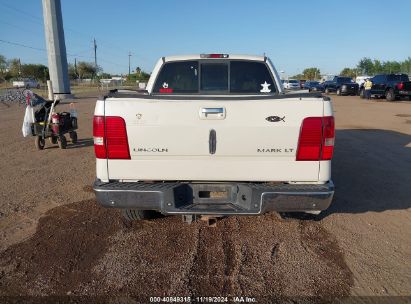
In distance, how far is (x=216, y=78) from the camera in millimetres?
4543

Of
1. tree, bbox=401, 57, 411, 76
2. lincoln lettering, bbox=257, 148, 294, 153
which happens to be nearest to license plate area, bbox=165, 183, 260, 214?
lincoln lettering, bbox=257, 148, 294, 153

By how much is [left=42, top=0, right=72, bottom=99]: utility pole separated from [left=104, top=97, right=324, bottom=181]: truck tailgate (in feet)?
84.7

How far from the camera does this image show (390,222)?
4.34 meters

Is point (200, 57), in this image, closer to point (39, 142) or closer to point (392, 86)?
point (39, 142)

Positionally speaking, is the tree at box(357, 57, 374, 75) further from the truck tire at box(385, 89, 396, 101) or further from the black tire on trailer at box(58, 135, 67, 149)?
the black tire on trailer at box(58, 135, 67, 149)

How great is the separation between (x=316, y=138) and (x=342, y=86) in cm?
3414

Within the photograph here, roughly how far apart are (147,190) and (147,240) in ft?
3.03

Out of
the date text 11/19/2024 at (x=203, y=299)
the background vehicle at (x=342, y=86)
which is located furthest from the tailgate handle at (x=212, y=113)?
the background vehicle at (x=342, y=86)

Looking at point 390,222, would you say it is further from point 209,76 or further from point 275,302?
point 209,76

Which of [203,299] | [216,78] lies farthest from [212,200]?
[216,78]

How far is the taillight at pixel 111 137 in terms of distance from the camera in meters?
3.10

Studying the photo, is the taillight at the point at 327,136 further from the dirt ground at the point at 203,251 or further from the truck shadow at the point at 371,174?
the truck shadow at the point at 371,174

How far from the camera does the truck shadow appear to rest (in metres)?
4.90

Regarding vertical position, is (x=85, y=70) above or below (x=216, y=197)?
above
